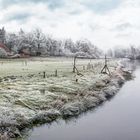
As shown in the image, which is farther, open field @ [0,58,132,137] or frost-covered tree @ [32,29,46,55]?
frost-covered tree @ [32,29,46,55]

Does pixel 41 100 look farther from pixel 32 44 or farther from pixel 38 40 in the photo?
pixel 38 40

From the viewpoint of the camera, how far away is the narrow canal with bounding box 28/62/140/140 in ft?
79.8

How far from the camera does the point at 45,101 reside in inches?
1250

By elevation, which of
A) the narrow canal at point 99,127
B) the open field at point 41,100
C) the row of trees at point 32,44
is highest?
the row of trees at point 32,44

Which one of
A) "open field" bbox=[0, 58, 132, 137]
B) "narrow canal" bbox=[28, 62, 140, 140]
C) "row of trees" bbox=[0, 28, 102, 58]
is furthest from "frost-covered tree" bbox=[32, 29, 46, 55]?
"narrow canal" bbox=[28, 62, 140, 140]

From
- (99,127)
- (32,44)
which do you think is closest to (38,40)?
(32,44)

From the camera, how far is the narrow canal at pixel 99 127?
24.3m

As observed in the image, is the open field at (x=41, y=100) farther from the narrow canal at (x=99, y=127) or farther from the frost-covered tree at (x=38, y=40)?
the frost-covered tree at (x=38, y=40)

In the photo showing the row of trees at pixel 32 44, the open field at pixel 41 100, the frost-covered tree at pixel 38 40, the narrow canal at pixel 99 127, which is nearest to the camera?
the narrow canal at pixel 99 127

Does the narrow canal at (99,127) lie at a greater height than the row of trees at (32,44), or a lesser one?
lesser

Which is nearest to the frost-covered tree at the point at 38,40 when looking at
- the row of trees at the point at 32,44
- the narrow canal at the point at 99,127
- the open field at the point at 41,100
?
the row of trees at the point at 32,44

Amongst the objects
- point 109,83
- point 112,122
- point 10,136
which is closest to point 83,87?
point 109,83

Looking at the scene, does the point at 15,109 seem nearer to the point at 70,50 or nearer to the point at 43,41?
the point at 43,41

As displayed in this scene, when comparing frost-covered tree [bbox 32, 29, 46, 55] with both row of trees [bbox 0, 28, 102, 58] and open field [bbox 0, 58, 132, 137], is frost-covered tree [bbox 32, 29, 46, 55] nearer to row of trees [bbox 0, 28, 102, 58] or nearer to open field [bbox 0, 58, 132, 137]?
row of trees [bbox 0, 28, 102, 58]
